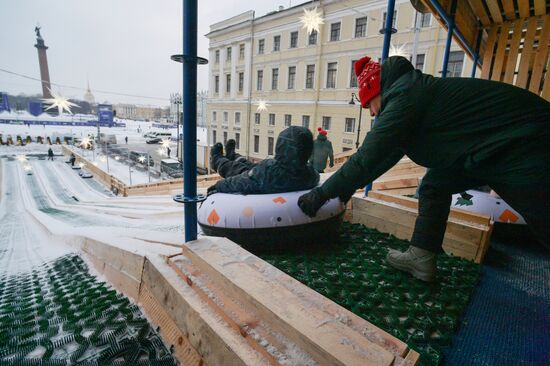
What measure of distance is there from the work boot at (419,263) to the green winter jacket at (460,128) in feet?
2.30

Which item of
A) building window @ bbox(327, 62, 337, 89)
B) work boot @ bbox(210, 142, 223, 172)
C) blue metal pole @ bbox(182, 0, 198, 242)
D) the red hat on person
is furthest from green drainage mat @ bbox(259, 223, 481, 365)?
building window @ bbox(327, 62, 337, 89)

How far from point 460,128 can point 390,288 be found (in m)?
1.09

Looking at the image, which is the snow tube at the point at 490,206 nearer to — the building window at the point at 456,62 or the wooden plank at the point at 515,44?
the wooden plank at the point at 515,44

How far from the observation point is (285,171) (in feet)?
8.82

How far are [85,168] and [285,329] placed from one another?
32723mm

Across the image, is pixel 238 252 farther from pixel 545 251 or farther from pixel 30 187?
pixel 30 187

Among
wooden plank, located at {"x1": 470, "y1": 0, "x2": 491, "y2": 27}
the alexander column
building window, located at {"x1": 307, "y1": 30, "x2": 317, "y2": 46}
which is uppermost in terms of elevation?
the alexander column

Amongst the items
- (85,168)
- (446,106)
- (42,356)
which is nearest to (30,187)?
(85,168)

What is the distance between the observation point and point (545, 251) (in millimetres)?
2697

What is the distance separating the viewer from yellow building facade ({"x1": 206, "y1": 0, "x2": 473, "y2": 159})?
17531 mm

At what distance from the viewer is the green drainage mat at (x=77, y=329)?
1284 mm

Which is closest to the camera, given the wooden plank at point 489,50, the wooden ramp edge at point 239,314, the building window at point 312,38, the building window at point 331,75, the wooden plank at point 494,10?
the wooden ramp edge at point 239,314

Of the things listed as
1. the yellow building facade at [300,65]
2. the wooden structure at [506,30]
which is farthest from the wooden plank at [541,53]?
the yellow building facade at [300,65]

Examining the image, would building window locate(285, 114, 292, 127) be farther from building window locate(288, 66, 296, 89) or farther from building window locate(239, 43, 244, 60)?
building window locate(239, 43, 244, 60)
